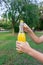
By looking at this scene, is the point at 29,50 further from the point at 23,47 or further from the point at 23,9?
the point at 23,9

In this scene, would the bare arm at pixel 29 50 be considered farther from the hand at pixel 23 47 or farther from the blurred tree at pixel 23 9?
the blurred tree at pixel 23 9

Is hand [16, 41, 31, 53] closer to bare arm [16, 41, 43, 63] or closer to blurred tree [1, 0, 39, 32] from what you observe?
bare arm [16, 41, 43, 63]

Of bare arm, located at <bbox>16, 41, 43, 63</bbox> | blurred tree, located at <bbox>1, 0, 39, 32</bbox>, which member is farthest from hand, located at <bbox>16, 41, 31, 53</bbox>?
blurred tree, located at <bbox>1, 0, 39, 32</bbox>

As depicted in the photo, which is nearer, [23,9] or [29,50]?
[29,50]

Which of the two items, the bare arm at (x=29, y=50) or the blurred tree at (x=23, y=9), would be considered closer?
the bare arm at (x=29, y=50)

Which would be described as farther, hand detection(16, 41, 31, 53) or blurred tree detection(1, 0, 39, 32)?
blurred tree detection(1, 0, 39, 32)

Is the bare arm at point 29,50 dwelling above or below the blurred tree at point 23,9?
above

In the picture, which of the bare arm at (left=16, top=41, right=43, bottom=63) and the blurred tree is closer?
the bare arm at (left=16, top=41, right=43, bottom=63)

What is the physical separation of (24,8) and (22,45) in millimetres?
19617

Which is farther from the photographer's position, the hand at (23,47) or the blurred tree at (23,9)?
the blurred tree at (23,9)

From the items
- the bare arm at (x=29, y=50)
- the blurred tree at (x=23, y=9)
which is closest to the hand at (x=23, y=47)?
the bare arm at (x=29, y=50)

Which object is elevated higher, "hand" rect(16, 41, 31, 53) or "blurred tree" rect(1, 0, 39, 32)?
"hand" rect(16, 41, 31, 53)

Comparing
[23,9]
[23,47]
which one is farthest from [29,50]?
[23,9]

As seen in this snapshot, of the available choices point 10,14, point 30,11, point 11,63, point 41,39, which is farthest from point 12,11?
point 41,39
